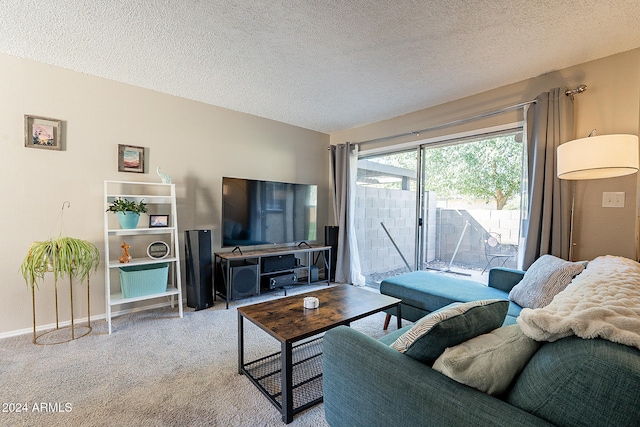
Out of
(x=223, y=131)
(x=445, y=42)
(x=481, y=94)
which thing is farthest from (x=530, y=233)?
(x=223, y=131)

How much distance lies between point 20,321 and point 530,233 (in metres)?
4.43

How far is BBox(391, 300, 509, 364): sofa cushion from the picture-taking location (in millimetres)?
930

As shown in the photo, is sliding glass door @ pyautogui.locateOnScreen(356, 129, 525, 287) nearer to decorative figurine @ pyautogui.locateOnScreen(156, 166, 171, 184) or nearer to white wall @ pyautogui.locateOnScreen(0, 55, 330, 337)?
white wall @ pyautogui.locateOnScreen(0, 55, 330, 337)

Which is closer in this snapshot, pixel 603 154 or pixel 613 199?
pixel 603 154

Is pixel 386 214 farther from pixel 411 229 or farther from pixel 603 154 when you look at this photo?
pixel 603 154

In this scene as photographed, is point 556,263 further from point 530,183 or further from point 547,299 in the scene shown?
point 530,183

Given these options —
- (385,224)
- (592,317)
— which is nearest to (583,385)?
(592,317)

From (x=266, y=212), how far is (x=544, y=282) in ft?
9.17

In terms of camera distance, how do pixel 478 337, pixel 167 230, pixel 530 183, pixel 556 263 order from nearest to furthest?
1. pixel 478 337
2. pixel 556 263
3. pixel 530 183
4. pixel 167 230

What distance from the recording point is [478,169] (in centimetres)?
314

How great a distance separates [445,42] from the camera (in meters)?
2.09

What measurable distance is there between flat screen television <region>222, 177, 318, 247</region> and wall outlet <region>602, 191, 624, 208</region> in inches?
117

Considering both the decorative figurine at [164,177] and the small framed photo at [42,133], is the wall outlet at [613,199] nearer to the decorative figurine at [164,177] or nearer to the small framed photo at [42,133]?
the decorative figurine at [164,177]

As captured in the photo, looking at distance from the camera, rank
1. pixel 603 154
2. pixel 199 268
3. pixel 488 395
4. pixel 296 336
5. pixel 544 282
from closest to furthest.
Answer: pixel 488 395, pixel 296 336, pixel 603 154, pixel 544 282, pixel 199 268
